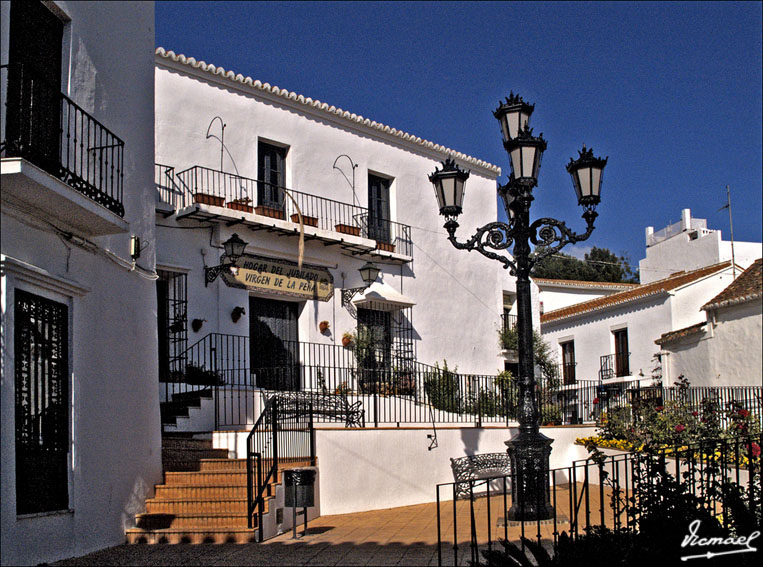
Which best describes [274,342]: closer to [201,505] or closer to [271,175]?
[271,175]

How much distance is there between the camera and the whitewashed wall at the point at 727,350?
20.5 meters

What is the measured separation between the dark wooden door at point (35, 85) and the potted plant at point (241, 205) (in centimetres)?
629

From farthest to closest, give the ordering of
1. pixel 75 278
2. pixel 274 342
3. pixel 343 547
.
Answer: pixel 274 342
pixel 343 547
pixel 75 278

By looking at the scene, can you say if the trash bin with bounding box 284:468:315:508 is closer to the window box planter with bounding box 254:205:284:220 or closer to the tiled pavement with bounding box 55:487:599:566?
the tiled pavement with bounding box 55:487:599:566

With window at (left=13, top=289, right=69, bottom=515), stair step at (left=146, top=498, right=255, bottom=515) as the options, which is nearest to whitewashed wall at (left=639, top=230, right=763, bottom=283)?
stair step at (left=146, top=498, right=255, bottom=515)

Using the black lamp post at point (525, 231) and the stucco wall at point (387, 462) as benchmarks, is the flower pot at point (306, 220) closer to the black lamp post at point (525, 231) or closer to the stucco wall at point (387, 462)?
the stucco wall at point (387, 462)

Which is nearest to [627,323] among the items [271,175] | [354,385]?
[354,385]

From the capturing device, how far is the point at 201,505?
30.6 ft

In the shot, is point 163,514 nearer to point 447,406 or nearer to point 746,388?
point 447,406

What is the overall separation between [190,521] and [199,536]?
1.12ft

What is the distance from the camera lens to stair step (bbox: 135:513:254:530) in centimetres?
904

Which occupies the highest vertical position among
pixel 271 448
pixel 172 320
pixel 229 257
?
pixel 229 257

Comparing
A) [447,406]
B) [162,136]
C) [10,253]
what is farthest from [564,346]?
[10,253]

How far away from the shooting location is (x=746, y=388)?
62.0ft
